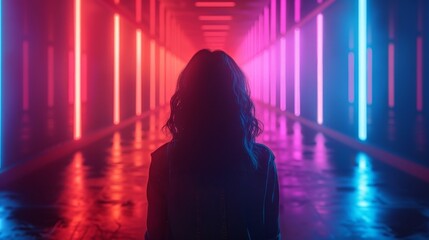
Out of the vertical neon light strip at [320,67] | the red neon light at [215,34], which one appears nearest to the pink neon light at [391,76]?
the vertical neon light strip at [320,67]

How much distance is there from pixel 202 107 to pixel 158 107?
21.4m

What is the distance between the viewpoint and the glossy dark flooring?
4.34m

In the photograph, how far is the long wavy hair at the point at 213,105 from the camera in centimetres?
159

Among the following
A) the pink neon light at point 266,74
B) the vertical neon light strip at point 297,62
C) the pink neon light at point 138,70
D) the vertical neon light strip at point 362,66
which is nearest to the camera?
the vertical neon light strip at point 362,66

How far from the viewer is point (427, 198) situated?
554 centimetres

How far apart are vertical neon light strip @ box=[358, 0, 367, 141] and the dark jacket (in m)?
7.79

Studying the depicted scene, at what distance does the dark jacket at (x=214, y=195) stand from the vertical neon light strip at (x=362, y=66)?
7.79 meters

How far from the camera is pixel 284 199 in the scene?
5453mm

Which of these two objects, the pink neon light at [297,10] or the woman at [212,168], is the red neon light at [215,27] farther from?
the woman at [212,168]

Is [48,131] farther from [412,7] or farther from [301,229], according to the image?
[412,7]

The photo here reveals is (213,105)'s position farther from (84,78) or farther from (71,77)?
(84,78)

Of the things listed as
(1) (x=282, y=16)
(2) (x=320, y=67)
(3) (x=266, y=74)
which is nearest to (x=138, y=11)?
(1) (x=282, y=16)

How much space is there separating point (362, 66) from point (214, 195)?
26.2ft

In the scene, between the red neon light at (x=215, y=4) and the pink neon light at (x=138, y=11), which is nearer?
the pink neon light at (x=138, y=11)
